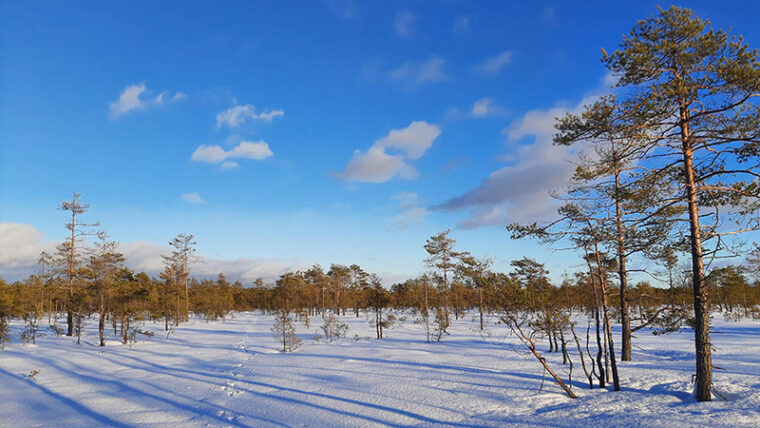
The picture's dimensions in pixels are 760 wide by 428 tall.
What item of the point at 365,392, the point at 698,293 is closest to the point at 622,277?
the point at 698,293

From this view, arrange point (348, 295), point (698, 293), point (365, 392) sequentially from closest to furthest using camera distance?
point (698, 293) < point (365, 392) < point (348, 295)

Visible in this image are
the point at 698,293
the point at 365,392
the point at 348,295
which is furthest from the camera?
the point at 348,295

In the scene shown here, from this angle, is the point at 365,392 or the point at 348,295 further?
the point at 348,295

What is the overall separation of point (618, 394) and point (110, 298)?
30.0 meters

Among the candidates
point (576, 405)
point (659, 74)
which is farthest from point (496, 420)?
point (659, 74)

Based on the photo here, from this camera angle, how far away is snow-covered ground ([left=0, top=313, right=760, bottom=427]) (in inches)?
331

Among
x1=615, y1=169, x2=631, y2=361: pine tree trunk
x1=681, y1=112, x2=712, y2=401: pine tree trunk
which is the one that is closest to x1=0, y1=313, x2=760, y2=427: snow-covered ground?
x1=681, y1=112, x2=712, y2=401: pine tree trunk

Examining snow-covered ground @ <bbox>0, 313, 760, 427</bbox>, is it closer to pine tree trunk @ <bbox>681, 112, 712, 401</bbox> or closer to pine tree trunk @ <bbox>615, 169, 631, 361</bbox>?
pine tree trunk @ <bbox>681, 112, 712, 401</bbox>

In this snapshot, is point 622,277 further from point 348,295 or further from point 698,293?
point 348,295

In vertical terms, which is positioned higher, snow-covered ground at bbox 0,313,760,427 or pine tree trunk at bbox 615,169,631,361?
pine tree trunk at bbox 615,169,631,361

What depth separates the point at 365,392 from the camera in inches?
438

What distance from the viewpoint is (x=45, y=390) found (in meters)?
13.5

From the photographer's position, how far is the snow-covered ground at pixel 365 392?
841 centimetres

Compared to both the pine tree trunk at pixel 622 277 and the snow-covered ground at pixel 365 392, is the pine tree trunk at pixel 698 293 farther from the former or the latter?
the pine tree trunk at pixel 622 277
